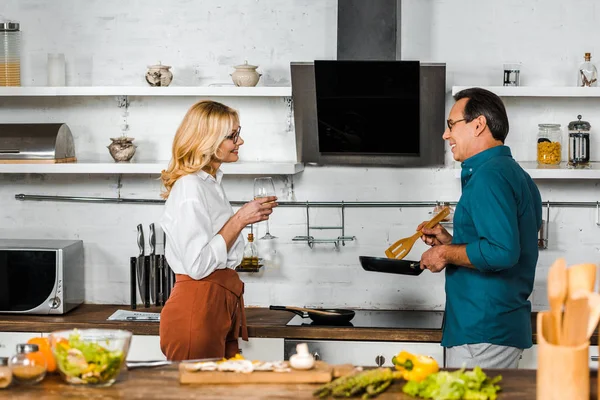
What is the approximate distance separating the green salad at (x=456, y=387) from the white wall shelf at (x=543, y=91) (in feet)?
7.06

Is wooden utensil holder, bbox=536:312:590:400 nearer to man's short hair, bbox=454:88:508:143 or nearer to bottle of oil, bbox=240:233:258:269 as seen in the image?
man's short hair, bbox=454:88:508:143

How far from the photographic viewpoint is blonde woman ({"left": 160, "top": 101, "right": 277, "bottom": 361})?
2934 mm

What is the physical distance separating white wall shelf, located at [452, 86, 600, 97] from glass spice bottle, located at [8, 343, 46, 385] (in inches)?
99.3

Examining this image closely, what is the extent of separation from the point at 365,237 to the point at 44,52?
2078 mm

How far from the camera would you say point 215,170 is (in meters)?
3.14

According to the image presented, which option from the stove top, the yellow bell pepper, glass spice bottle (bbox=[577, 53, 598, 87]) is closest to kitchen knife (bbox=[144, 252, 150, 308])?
the stove top

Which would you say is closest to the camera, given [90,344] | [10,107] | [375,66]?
[90,344]

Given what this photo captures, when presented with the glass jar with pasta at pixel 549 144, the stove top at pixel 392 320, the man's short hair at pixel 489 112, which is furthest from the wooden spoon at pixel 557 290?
the glass jar with pasta at pixel 549 144

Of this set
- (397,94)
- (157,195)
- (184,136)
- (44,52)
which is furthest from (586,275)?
(44,52)

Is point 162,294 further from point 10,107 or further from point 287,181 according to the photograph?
point 10,107

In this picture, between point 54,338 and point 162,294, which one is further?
point 162,294

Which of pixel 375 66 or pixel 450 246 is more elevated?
pixel 375 66

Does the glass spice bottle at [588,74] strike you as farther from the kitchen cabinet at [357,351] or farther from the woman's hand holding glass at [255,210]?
the woman's hand holding glass at [255,210]

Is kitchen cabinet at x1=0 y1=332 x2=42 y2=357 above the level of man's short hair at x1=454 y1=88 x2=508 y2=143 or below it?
below
